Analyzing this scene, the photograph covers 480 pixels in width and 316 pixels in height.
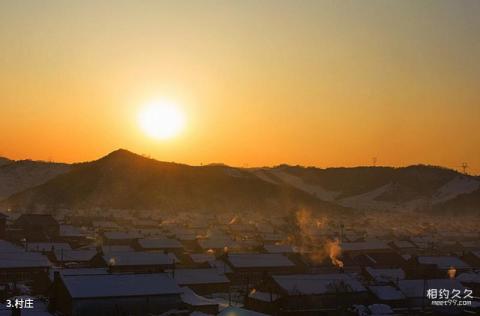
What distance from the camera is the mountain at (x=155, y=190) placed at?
129125 millimetres

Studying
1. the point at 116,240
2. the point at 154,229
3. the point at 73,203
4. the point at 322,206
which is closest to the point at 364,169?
the point at 322,206

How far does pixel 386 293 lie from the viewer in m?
31.6

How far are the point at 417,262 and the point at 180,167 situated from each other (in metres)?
103

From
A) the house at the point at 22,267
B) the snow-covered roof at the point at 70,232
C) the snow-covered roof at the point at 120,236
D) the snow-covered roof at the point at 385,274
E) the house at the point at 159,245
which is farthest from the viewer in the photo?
the snow-covered roof at the point at 70,232

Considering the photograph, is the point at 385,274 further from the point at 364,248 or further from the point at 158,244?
the point at 158,244

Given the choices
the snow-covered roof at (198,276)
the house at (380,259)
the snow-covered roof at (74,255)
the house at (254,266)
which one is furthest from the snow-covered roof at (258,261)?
the snow-covered roof at (74,255)

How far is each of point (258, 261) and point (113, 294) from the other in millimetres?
19542

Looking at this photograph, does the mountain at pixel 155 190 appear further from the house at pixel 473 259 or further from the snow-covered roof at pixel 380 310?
the snow-covered roof at pixel 380 310

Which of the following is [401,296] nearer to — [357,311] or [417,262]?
[357,311]

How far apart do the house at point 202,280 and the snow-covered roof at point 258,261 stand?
4065mm

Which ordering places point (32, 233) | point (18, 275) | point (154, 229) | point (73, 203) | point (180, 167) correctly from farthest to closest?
point (180, 167) < point (73, 203) < point (154, 229) < point (32, 233) < point (18, 275)

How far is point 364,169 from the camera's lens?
198625 mm

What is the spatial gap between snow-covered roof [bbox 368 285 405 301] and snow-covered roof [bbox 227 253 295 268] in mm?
12121

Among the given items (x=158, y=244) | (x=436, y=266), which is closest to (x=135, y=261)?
(x=158, y=244)
